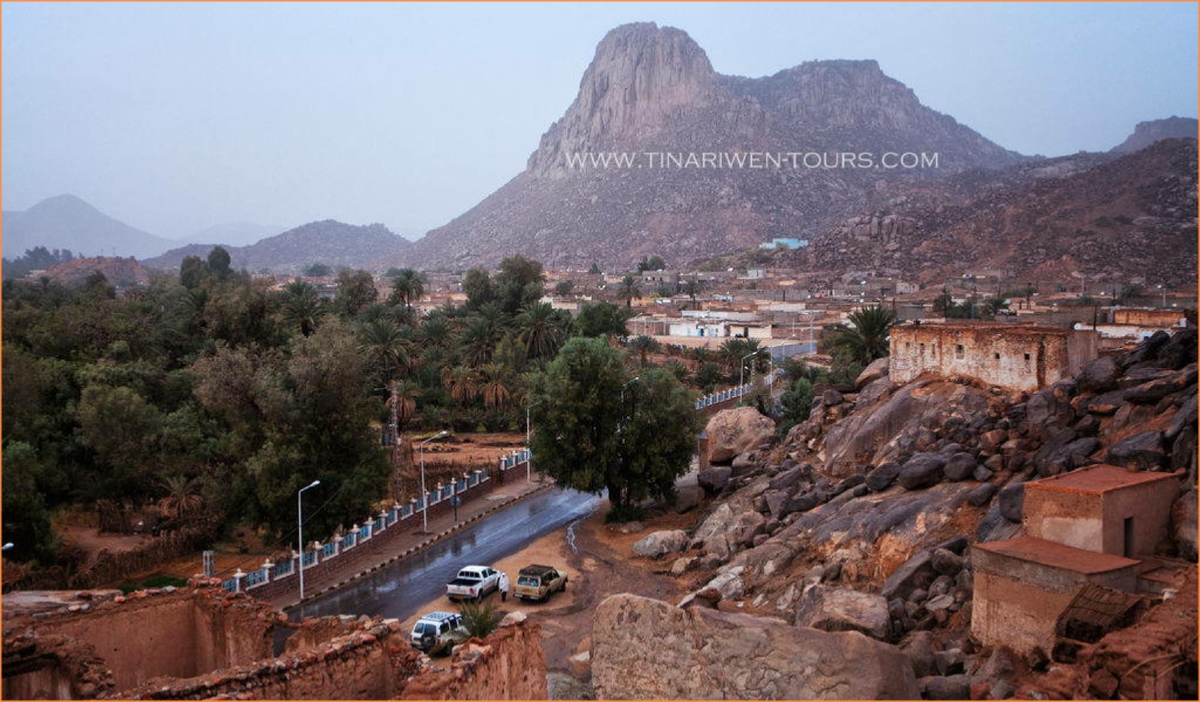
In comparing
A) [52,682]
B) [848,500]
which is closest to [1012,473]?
[848,500]

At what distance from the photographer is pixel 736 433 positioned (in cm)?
3544

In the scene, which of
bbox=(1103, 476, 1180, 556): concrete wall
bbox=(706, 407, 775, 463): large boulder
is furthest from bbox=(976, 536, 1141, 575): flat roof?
bbox=(706, 407, 775, 463): large boulder

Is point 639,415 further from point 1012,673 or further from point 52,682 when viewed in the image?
point 52,682

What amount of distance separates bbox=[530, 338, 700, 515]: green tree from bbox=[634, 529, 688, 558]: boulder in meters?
3.48

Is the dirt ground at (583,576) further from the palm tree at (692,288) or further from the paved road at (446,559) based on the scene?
the palm tree at (692,288)

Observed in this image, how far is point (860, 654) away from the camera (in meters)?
11.6

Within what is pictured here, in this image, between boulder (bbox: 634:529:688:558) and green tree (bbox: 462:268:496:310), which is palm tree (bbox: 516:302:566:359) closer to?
green tree (bbox: 462:268:496:310)

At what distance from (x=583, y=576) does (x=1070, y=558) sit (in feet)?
49.0

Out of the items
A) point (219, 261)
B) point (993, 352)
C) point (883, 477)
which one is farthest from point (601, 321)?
point (219, 261)

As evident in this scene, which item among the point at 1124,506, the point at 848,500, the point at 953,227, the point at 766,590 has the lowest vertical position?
the point at 766,590

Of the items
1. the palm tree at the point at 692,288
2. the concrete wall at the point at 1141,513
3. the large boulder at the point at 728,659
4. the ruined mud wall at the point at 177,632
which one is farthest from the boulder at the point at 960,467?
the palm tree at the point at 692,288

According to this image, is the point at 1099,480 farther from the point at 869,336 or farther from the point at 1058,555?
the point at 869,336

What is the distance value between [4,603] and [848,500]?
687 inches

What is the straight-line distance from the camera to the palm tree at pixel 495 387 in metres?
51.7
